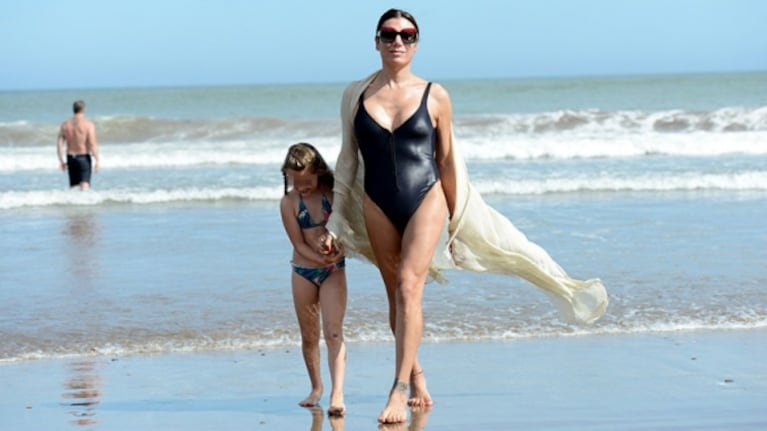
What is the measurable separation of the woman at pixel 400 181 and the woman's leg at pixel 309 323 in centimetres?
31

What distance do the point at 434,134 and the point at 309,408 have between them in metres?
1.49

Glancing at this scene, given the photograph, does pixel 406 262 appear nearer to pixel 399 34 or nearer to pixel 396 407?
pixel 396 407

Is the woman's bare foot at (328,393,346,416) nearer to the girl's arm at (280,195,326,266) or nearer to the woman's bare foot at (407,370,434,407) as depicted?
the woman's bare foot at (407,370,434,407)

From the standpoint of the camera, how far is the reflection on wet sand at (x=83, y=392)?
5469 millimetres

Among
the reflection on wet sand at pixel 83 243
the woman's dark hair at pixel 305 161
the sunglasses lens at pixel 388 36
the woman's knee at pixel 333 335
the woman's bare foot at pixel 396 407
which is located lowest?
the reflection on wet sand at pixel 83 243

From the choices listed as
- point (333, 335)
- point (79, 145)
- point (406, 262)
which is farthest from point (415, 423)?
point (79, 145)

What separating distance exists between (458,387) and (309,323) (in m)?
0.92

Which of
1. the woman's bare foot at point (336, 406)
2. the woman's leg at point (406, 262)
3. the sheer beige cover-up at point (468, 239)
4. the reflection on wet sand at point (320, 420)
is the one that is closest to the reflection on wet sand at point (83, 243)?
the reflection on wet sand at point (320, 420)

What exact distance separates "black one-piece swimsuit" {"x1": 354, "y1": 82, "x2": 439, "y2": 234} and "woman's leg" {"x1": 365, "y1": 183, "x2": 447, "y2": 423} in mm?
52

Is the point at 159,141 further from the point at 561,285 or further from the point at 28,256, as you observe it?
the point at 561,285

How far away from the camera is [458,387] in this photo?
5.91m

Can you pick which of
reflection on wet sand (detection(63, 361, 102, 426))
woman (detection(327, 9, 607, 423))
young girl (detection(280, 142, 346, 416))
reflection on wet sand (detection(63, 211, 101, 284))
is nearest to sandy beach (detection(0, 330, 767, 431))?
reflection on wet sand (detection(63, 361, 102, 426))

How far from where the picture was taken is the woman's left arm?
506 centimetres

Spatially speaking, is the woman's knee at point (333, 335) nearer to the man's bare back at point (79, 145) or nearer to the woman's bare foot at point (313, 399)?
the woman's bare foot at point (313, 399)
